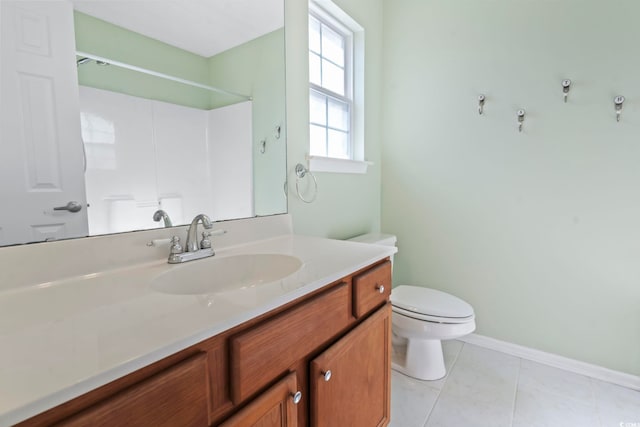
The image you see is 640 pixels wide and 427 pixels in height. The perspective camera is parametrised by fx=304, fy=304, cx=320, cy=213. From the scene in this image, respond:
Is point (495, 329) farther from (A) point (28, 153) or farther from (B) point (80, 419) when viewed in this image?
(A) point (28, 153)

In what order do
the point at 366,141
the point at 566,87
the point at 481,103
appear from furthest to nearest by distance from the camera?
the point at 366,141 < the point at 481,103 < the point at 566,87

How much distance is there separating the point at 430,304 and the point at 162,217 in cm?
136

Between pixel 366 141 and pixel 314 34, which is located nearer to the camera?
pixel 314 34

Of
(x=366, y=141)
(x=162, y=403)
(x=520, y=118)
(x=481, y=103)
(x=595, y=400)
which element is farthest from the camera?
(x=366, y=141)

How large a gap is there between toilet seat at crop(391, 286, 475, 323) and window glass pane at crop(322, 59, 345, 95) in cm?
133

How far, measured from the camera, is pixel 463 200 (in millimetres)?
1991

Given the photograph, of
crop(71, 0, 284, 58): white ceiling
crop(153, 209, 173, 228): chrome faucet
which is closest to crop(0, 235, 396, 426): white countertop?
crop(153, 209, 173, 228): chrome faucet

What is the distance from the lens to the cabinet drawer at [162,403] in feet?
1.35

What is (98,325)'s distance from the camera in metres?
0.53

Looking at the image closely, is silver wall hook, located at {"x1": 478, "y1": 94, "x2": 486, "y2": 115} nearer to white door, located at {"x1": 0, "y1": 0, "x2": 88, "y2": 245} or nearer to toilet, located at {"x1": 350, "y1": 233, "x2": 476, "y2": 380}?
toilet, located at {"x1": 350, "y1": 233, "x2": 476, "y2": 380}

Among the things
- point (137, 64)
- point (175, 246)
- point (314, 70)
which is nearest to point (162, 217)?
point (175, 246)

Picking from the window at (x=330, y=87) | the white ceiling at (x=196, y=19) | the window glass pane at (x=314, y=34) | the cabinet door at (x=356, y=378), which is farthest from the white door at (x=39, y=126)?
the window glass pane at (x=314, y=34)

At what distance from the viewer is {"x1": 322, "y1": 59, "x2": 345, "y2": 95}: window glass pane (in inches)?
73.4

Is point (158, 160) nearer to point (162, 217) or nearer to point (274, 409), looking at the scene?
point (162, 217)
